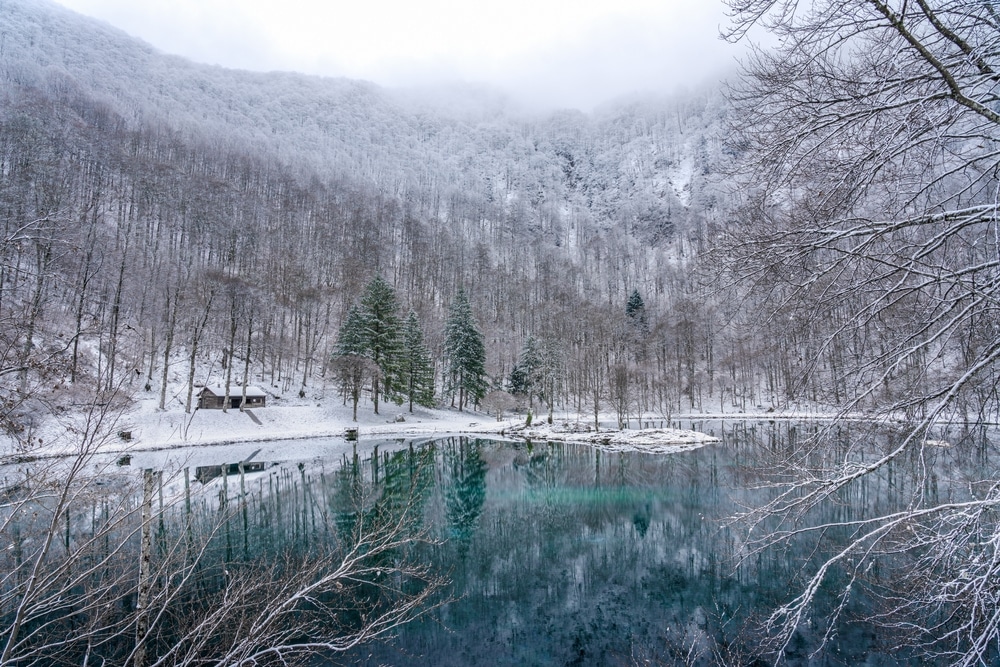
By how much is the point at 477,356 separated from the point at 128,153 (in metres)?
48.0

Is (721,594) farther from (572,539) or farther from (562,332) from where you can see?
(562,332)

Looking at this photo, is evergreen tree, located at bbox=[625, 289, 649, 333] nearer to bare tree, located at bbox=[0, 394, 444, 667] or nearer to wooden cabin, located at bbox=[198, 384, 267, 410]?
wooden cabin, located at bbox=[198, 384, 267, 410]

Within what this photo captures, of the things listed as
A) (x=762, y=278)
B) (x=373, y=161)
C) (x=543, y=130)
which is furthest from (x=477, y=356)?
(x=543, y=130)

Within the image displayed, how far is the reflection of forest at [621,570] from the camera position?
7.99 metres

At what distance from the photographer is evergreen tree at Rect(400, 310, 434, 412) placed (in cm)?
4059

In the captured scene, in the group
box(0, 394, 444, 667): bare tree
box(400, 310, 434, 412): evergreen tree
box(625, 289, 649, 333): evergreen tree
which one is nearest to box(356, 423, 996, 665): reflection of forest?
box(0, 394, 444, 667): bare tree

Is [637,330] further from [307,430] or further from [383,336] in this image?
[307,430]

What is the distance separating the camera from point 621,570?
11.3 metres

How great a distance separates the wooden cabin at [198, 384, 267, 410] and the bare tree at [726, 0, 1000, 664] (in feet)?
117

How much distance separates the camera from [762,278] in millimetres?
3393

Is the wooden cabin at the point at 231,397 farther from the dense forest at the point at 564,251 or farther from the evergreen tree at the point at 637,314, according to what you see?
the evergreen tree at the point at 637,314

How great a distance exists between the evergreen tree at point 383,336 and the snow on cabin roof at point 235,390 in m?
8.36

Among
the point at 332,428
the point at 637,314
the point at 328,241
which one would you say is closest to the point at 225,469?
the point at 332,428

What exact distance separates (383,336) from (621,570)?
31883 millimetres
